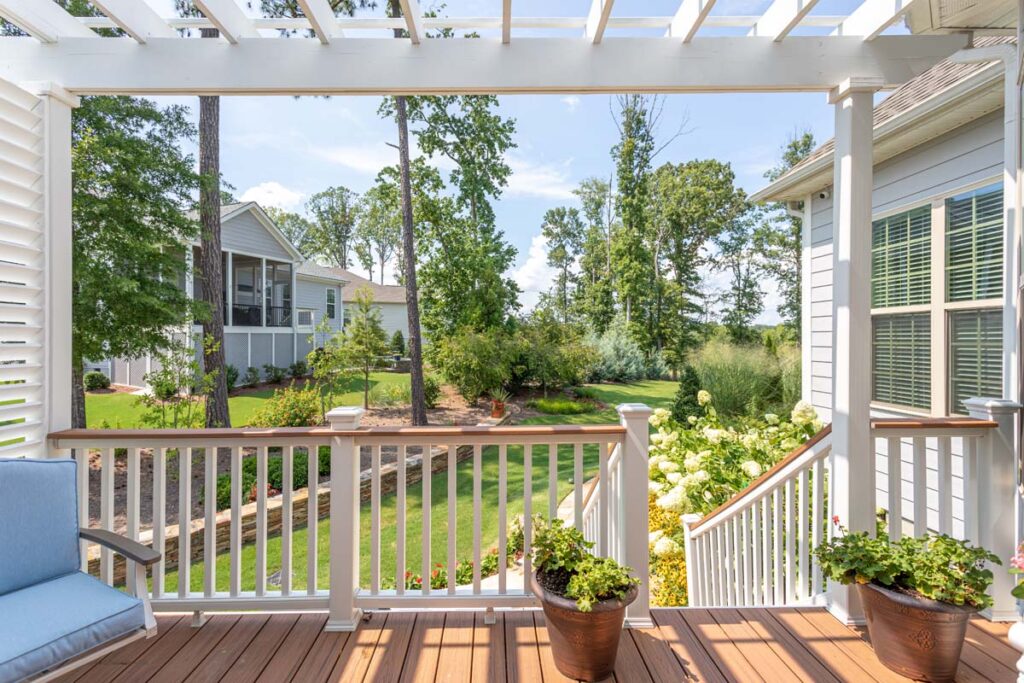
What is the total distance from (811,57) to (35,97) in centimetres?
353

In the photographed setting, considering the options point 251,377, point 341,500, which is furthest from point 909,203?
point 251,377

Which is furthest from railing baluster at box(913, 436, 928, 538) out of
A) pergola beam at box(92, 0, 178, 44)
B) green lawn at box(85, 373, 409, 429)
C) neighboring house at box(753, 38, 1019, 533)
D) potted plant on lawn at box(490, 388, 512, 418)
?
potted plant on lawn at box(490, 388, 512, 418)

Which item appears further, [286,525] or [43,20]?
[286,525]

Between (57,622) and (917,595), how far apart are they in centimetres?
301

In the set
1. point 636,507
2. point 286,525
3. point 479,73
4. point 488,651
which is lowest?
point 488,651

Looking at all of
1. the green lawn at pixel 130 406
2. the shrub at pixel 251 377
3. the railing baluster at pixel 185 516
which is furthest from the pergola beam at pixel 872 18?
the shrub at pixel 251 377

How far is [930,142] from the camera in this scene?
3729 mm

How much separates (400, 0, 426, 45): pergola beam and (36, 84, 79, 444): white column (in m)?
1.65

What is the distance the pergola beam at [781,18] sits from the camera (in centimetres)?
199

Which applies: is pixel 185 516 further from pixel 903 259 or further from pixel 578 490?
pixel 903 259

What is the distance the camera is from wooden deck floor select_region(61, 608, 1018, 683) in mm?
1899

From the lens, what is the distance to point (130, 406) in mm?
7293

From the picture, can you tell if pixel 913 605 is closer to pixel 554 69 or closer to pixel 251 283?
pixel 554 69

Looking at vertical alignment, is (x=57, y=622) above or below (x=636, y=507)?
below
